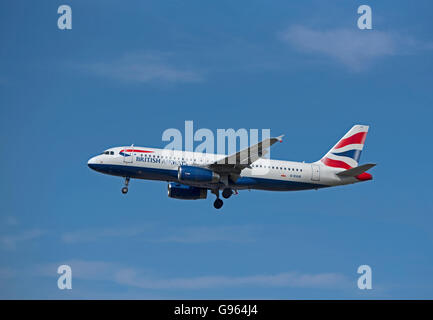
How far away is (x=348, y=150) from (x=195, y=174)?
18.3 m

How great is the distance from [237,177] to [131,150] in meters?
10.7

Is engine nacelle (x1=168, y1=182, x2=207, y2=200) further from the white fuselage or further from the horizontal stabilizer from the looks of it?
the horizontal stabilizer

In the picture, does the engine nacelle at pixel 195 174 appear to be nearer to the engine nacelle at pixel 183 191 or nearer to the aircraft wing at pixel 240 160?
the aircraft wing at pixel 240 160

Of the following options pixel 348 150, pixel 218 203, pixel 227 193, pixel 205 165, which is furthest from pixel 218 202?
pixel 348 150

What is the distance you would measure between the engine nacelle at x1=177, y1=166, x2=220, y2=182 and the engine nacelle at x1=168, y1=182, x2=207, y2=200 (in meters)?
5.81

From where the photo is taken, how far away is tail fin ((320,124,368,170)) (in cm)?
7812

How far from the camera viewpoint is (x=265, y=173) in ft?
245

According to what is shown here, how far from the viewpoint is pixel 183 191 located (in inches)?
3056

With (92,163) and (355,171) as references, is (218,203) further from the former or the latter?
(355,171)

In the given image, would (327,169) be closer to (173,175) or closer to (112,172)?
(173,175)

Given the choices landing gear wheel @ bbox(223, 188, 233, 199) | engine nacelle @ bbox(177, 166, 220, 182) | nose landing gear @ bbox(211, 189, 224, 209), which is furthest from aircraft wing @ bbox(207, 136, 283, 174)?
nose landing gear @ bbox(211, 189, 224, 209)

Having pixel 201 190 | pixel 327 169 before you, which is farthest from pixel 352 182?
pixel 201 190

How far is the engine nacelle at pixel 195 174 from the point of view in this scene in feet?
232

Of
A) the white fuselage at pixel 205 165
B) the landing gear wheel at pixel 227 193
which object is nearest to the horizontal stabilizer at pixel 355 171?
the white fuselage at pixel 205 165
